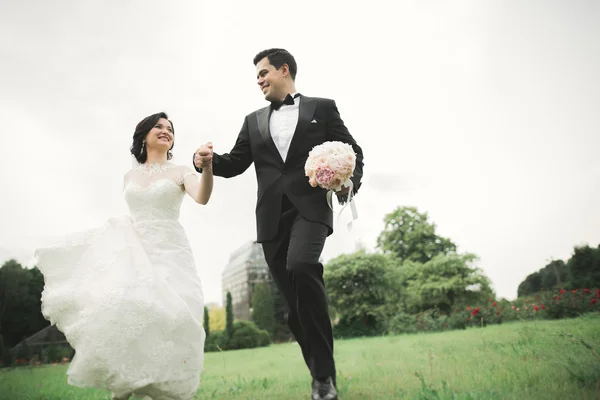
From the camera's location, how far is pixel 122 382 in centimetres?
277

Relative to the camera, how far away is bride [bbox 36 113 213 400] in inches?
111

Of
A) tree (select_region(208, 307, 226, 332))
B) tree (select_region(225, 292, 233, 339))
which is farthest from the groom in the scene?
tree (select_region(208, 307, 226, 332))

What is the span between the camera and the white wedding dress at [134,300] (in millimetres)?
2828

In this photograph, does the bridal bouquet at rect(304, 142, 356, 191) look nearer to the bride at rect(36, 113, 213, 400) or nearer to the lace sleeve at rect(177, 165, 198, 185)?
the bride at rect(36, 113, 213, 400)

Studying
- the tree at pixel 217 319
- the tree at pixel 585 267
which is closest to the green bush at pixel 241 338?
the tree at pixel 217 319

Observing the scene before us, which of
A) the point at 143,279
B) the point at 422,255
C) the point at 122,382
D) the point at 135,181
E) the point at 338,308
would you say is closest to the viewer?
the point at 122,382

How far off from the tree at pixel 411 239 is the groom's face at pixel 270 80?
30.0m

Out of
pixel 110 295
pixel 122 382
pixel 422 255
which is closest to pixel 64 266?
pixel 110 295

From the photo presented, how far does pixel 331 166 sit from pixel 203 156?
1011 millimetres

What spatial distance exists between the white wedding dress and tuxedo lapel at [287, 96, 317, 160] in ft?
3.10

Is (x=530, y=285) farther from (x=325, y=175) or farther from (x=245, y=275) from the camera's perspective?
(x=245, y=275)

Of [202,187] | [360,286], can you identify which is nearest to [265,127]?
[202,187]

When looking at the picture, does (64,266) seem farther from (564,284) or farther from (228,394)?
(564,284)

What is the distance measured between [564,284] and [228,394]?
1244 centimetres
